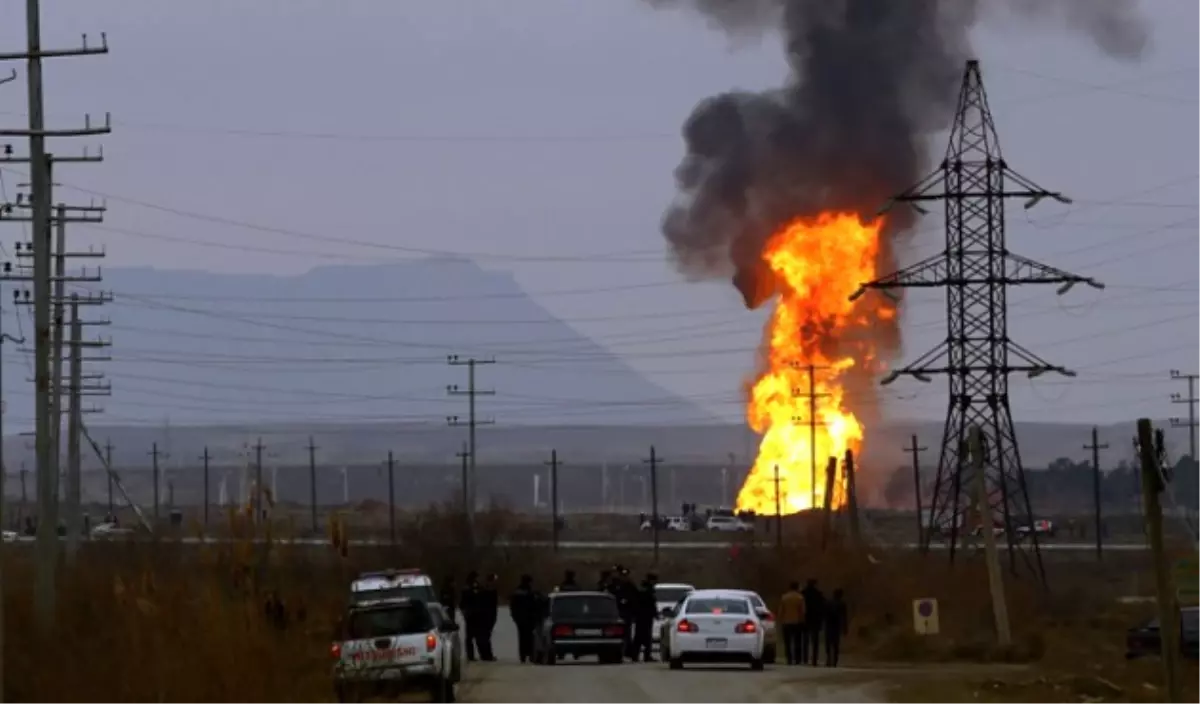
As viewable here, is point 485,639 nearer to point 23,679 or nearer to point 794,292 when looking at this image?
point 23,679

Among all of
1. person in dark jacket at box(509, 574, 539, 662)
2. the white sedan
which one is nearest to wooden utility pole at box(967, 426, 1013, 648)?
the white sedan

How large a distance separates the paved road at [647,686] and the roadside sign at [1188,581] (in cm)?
888

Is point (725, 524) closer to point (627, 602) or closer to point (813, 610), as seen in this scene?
point (627, 602)

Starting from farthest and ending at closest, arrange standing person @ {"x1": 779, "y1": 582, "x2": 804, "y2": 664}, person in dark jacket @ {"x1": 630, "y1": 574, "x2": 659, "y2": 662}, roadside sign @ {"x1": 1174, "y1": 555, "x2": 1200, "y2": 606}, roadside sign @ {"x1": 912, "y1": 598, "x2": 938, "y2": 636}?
1. roadside sign @ {"x1": 912, "y1": 598, "x2": 938, "y2": 636}
2. person in dark jacket @ {"x1": 630, "y1": 574, "x2": 659, "y2": 662}
3. standing person @ {"x1": 779, "y1": 582, "x2": 804, "y2": 664}
4. roadside sign @ {"x1": 1174, "y1": 555, "x2": 1200, "y2": 606}

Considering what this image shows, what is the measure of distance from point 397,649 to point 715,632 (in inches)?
480

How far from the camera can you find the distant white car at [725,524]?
116812 millimetres

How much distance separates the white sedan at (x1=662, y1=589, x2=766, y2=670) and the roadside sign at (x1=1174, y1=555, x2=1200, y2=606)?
59.8 feet

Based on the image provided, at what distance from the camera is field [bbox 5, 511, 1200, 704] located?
76.8 ft

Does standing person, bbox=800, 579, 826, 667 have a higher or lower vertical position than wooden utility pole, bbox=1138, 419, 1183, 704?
lower

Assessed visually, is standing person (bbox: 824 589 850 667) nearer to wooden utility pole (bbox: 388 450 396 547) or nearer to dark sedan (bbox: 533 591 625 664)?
dark sedan (bbox: 533 591 625 664)

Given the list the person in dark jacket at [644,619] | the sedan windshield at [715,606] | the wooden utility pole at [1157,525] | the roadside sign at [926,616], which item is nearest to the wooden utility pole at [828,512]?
the roadside sign at [926,616]

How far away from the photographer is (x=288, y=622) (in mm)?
24922

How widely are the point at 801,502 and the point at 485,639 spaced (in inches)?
1795

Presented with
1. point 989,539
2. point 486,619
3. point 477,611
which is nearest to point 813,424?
point 989,539
